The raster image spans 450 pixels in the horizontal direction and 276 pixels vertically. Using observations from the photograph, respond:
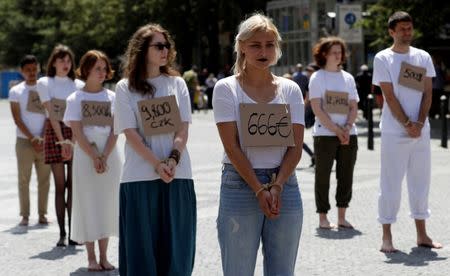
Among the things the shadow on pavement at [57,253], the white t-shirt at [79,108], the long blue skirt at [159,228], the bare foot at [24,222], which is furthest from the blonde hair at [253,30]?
the bare foot at [24,222]

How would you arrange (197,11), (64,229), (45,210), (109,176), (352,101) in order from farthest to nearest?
(197,11)
(45,210)
(352,101)
(64,229)
(109,176)

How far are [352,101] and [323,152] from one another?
58 centimetres

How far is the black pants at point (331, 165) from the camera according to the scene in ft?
34.0

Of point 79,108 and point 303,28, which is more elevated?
point 303,28

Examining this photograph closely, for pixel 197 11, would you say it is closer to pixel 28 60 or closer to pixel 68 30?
pixel 68 30

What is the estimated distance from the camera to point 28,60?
1130cm

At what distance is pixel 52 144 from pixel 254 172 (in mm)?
5236

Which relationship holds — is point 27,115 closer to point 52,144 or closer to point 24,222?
point 24,222

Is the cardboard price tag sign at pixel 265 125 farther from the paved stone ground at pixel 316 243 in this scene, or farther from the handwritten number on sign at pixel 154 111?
the paved stone ground at pixel 316 243

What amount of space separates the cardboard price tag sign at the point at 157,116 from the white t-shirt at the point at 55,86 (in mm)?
3815

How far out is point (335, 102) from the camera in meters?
10.2

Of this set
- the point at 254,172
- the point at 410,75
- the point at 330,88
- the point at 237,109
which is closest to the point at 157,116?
the point at 237,109

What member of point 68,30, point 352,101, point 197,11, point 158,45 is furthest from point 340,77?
point 68,30

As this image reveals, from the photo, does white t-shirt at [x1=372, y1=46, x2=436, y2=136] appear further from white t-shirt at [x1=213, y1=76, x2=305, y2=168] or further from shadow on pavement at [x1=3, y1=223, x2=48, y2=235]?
shadow on pavement at [x1=3, y1=223, x2=48, y2=235]
